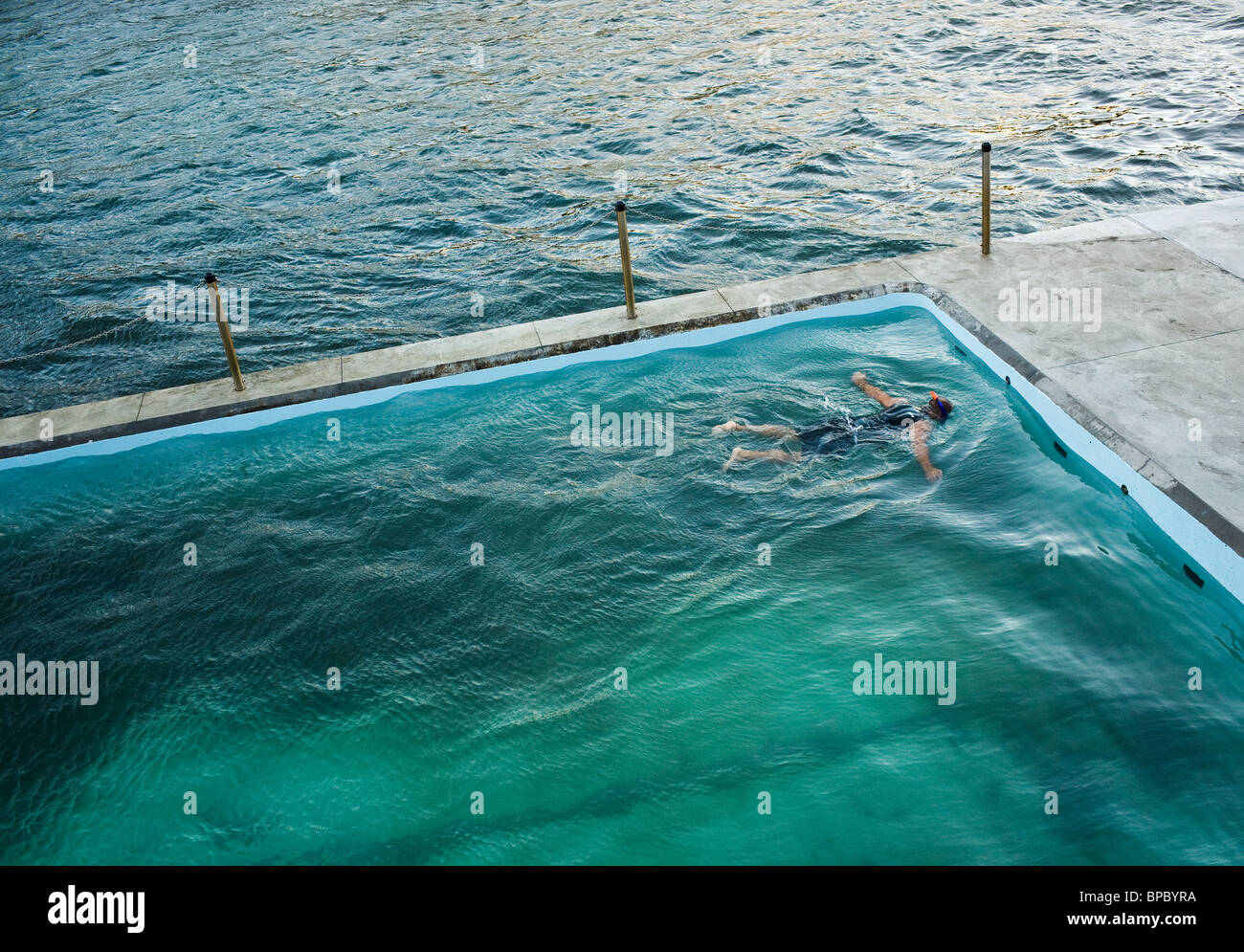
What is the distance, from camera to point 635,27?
21.5 meters

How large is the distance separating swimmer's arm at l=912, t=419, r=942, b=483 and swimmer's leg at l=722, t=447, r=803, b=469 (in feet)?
2.73

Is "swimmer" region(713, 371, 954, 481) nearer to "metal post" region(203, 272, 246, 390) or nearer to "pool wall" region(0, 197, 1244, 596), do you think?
"pool wall" region(0, 197, 1244, 596)

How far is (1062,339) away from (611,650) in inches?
176

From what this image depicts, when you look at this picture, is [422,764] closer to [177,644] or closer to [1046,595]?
[177,644]

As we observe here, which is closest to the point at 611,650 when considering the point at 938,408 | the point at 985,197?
the point at 938,408

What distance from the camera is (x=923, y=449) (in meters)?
7.26

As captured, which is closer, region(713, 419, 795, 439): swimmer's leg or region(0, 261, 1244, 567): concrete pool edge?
region(713, 419, 795, 439): swimmer's leg

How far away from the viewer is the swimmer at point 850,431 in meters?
7.38

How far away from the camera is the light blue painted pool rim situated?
19.7 ft

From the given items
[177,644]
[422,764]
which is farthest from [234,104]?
[422,764]

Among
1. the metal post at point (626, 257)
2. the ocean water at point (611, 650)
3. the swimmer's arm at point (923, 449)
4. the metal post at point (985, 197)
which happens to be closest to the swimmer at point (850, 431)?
the swimmer's arm at point (923, 449)

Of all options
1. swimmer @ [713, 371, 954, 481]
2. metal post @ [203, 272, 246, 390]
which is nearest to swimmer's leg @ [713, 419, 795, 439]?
swimmer @ [713, 371, 954, 481]

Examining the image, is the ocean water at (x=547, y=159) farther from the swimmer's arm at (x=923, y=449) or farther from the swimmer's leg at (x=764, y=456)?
the swimmer's arm at (x=923, y=449)

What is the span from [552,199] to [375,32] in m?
13.2
